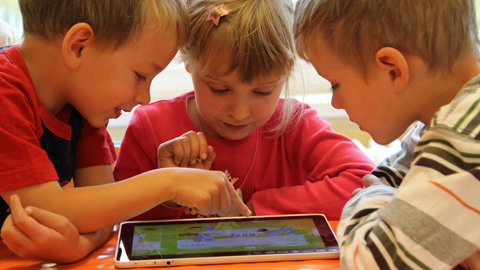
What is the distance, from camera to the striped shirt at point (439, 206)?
457 millimetres

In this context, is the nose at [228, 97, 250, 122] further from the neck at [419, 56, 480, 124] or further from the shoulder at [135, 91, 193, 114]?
the neck at [419, 56, 480, 124]

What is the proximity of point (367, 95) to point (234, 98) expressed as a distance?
0.29 meters

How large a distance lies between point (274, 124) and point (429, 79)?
1.61 feet

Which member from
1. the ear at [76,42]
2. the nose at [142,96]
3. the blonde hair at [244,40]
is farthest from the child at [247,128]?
the ear at [76,42]

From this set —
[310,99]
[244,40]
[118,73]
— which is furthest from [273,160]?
[310,99]

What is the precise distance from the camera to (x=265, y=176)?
3.36 ft

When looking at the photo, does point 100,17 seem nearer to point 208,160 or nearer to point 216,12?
point 216,12

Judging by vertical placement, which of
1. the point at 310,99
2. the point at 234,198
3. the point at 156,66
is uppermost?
the point at 156,66

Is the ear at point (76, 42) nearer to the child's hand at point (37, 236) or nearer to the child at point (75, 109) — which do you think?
the child at point (75, 109)

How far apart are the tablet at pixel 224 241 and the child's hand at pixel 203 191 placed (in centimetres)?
3

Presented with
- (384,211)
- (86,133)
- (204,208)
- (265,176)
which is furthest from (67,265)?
(265,176)

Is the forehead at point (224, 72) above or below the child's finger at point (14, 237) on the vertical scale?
above

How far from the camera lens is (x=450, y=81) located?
1.94ft

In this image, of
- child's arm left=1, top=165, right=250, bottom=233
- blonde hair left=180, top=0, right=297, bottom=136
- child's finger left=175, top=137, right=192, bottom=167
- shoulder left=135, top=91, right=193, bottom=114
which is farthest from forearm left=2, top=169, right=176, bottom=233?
shoulder left=135, top=91, right=193, bottom=114
